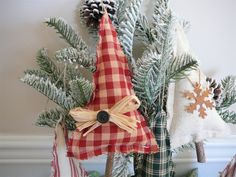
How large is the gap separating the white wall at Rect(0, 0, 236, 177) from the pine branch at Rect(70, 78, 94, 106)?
0.74 ft

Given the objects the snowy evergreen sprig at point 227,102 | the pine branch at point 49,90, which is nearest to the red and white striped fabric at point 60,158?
the pine branch at point 49,90

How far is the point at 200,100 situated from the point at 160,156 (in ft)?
0.40

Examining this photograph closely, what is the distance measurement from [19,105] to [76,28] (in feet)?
0.71

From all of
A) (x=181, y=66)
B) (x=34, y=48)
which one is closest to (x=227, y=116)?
(x=181, y=66)

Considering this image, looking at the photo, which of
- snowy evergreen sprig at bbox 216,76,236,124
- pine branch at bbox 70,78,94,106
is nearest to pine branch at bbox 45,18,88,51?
pine branch at bbox 70,78,94,106

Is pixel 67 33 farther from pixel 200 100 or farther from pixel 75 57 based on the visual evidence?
pixel 200 100

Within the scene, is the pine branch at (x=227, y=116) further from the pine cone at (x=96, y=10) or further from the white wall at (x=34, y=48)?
the pine cone at (x=96, y=10)

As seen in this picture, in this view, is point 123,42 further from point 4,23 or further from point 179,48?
point 4,23

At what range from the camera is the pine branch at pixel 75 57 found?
51 cm

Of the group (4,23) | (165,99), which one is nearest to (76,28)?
(4,23)

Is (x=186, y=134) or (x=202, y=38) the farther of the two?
(x=202, y=38)

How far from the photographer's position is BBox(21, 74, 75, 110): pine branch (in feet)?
1.59

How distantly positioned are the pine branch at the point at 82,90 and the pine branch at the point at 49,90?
4 centimetres

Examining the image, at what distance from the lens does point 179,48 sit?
0.56 meters
